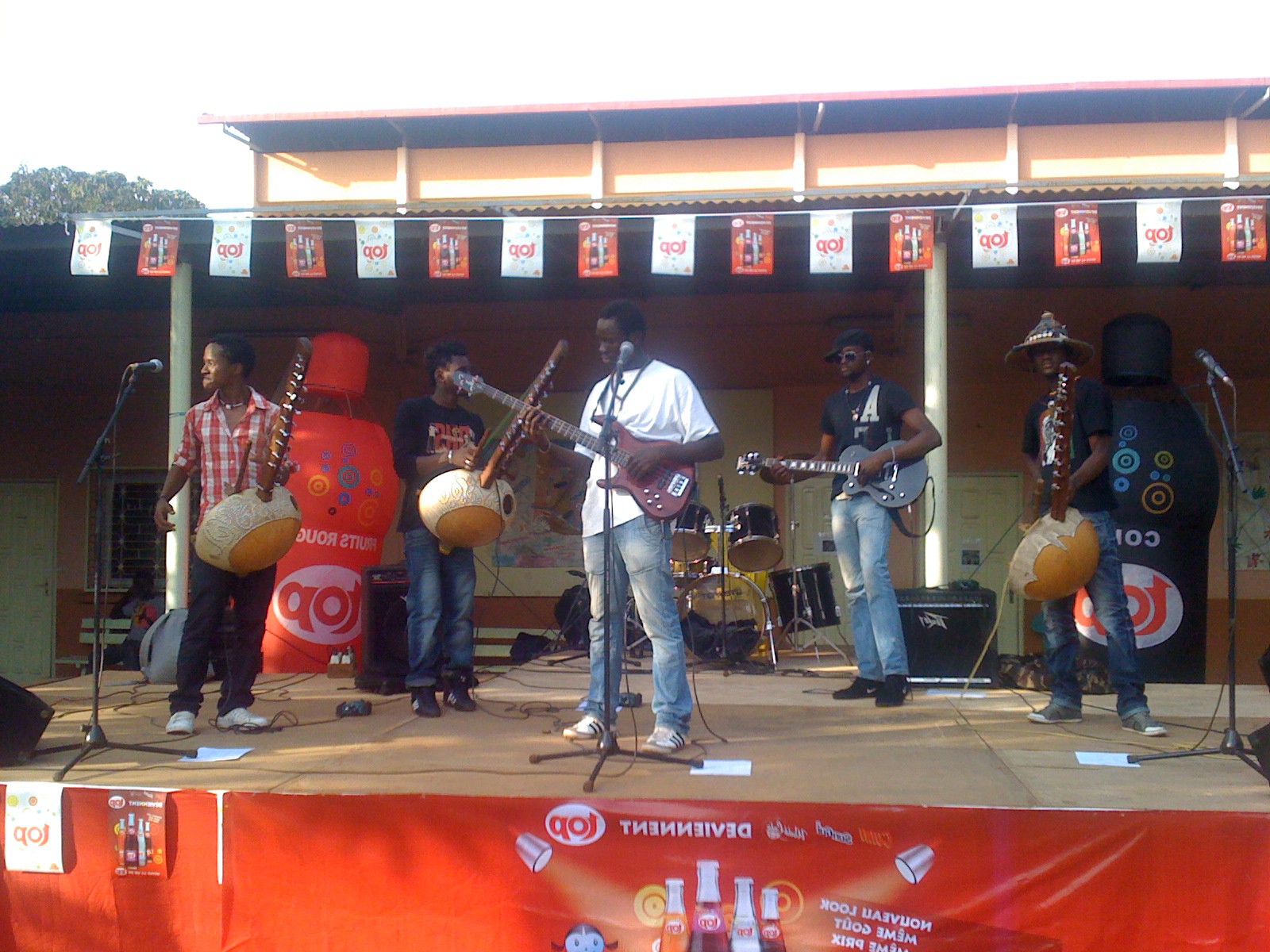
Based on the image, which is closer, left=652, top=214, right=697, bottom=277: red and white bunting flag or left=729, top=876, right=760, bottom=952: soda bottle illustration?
left=729, top=876, right=760, bottom=952: soda bottle illustration

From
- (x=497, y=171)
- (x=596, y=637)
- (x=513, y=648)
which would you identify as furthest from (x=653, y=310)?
(x=596, y=637)

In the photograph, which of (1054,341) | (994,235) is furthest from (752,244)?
(1054,341)

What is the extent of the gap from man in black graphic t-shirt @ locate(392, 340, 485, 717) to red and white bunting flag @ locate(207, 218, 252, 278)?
310 centimetres

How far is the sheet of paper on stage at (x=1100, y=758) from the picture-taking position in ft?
13.2

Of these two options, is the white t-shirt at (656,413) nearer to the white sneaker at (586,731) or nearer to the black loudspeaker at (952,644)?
the white sneaker at (586,731)

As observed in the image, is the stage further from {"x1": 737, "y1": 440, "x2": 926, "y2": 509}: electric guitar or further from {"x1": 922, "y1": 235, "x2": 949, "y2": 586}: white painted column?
{"x1": 922, "y1": 235, "x2": 949, "y2": 586}: white painted column

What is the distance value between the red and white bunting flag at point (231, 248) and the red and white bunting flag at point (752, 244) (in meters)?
3.60

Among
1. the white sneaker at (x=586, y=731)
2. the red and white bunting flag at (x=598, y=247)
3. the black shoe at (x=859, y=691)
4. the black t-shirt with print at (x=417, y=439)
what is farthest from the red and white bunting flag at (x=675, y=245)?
the white sneaker at (x=586, y=731)

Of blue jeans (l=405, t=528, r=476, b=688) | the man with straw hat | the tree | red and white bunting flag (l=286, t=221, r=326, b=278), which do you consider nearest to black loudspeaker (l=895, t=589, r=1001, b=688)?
the man with straw hat

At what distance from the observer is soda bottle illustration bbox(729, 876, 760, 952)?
3258 millimetres

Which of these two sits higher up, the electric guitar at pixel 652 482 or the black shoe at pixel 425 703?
the electric guitar at pixel 652 482

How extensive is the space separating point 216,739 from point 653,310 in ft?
24.3

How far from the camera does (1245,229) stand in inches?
275

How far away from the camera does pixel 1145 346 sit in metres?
8.91
